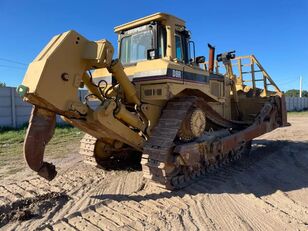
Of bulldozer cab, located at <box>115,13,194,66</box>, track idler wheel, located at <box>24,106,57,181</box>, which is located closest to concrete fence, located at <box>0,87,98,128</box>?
bulldozer cab, located at <box>115,13,194,66</box>

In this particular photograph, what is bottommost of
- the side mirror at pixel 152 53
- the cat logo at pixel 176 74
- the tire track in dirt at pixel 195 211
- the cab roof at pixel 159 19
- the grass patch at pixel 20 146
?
the tire track in dirt at pixel 195 211

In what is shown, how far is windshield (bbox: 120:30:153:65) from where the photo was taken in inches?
238

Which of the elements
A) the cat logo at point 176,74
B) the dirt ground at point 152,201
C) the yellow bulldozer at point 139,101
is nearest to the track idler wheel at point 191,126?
the yellow bulldozer at point 139,101

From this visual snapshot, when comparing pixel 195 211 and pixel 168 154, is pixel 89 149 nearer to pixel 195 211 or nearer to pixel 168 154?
pixel 168 154

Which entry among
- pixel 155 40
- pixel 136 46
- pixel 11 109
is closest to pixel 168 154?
pixel 155 40

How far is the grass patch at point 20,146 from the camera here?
7814 millimetres

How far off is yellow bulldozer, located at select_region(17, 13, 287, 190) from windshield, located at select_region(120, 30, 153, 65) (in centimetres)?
2

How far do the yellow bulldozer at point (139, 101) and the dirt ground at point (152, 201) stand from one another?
406 millimetres

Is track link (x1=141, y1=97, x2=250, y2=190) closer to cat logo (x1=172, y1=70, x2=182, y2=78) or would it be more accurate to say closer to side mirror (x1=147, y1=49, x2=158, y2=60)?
cat logo (x1=172, y1=70, x2=182, y2=78)

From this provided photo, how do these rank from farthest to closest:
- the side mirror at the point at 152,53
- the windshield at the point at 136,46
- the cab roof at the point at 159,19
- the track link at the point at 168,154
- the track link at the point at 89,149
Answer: the track link at the point at 89,149
the windshield at the point at 136,46
the cab roof at the point at 159,19
the side mirror at the point at 152,53
the track link at the point at 168,154

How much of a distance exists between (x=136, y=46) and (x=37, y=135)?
290 cm

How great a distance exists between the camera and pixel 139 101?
18.0 feet

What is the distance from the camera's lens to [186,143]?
220 inches

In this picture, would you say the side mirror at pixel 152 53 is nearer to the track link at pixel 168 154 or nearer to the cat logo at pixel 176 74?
the cat logo at pixel 176 74
